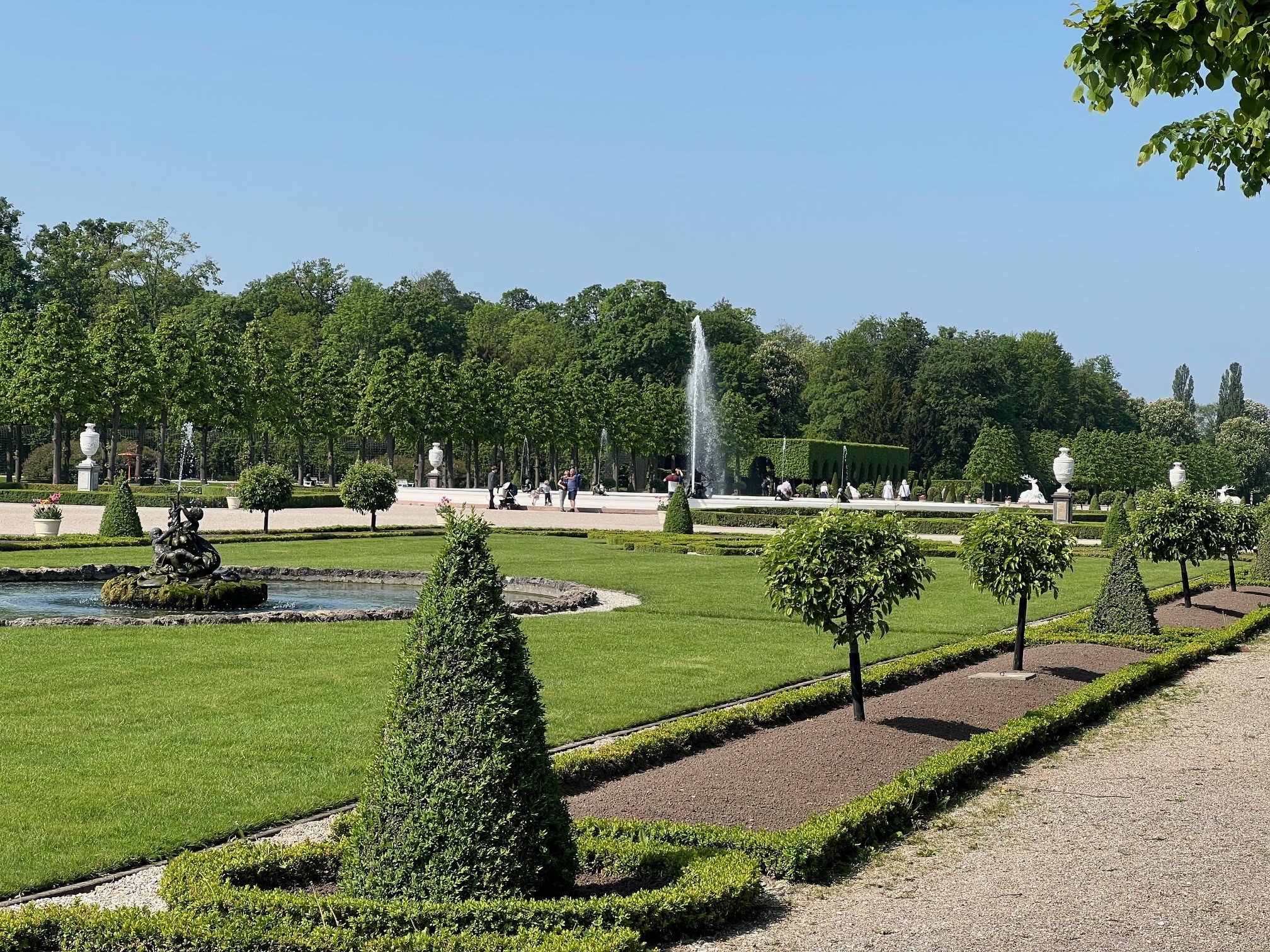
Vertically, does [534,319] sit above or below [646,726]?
above

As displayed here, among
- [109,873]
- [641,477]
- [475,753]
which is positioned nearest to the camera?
[475,753]

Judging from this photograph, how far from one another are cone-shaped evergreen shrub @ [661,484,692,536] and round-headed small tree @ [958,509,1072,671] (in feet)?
75.0

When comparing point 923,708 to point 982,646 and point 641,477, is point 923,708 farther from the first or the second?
point 641,477

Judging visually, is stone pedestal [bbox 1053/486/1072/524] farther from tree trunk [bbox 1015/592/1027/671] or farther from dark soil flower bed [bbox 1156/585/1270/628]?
tree trunk [bbox 1015/592/1027/671]

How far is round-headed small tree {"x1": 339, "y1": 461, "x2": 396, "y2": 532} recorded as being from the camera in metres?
36.4

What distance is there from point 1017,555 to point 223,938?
9902mm

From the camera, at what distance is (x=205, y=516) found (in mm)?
40344

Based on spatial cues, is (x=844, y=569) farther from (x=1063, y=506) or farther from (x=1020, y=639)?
(x=1063, y=506)

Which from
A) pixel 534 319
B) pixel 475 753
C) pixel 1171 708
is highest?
pixel 534 319

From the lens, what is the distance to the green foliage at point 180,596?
18.2 meters

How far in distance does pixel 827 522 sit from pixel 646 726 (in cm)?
221

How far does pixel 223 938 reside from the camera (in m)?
5.34

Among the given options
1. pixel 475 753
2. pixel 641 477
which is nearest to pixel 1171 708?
pixel 475 753

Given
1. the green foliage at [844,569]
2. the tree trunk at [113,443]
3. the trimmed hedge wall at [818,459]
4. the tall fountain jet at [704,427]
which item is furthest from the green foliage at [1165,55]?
the trimmed hedge wall at [818,459]
